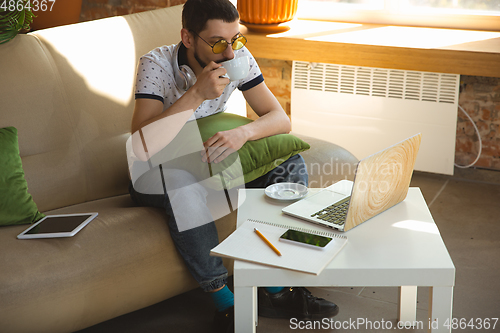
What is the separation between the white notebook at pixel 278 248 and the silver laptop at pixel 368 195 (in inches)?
3.0

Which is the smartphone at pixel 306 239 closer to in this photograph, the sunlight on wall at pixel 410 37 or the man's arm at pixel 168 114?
the man's arm at pixel 168 114

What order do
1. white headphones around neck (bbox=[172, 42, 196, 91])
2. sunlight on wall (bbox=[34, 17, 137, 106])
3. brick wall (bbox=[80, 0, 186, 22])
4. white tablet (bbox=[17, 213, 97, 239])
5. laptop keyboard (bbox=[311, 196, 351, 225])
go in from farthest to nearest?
1. brick wall (bbox=[80, 0, 186, 22])
2. sunlight on wall (bbox=[34, 17, 137, 106])
3. white headphones around neck (bbox=[172, 42, 196, 91])
4. white tablet (bbox=[17, 213, 97, 239])
5. laptop keyboard (bbox=[311, 196, 351, 225])

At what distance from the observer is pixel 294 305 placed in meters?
1.69

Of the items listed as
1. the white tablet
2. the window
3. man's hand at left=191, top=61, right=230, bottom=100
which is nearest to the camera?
the white tablet

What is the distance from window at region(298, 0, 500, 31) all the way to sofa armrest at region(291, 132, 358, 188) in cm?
132

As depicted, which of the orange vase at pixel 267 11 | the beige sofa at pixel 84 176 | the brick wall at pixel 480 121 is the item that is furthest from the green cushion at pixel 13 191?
the brick wall at pixel 480 121

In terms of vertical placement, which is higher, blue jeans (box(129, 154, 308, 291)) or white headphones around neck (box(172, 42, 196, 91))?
white headphones around neck (box(172, 42, 196, 91))

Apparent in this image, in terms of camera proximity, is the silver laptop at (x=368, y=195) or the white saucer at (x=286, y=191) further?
the white saucer at (x=286, y=191)

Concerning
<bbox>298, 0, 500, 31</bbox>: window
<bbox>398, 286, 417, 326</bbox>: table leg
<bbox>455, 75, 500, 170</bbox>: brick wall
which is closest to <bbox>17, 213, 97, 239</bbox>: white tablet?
<bbox>398, 286, 417, 326</bbox>: table leg

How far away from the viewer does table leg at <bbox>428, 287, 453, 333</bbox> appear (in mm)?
1164

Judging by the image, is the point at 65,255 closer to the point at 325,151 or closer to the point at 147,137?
the point at 147,137

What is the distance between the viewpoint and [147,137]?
5.46ft

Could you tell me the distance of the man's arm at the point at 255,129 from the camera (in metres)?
1.66

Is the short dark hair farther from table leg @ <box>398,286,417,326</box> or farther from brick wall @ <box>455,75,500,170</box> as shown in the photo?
brick wall @ <box>455,75,500,170</box>
